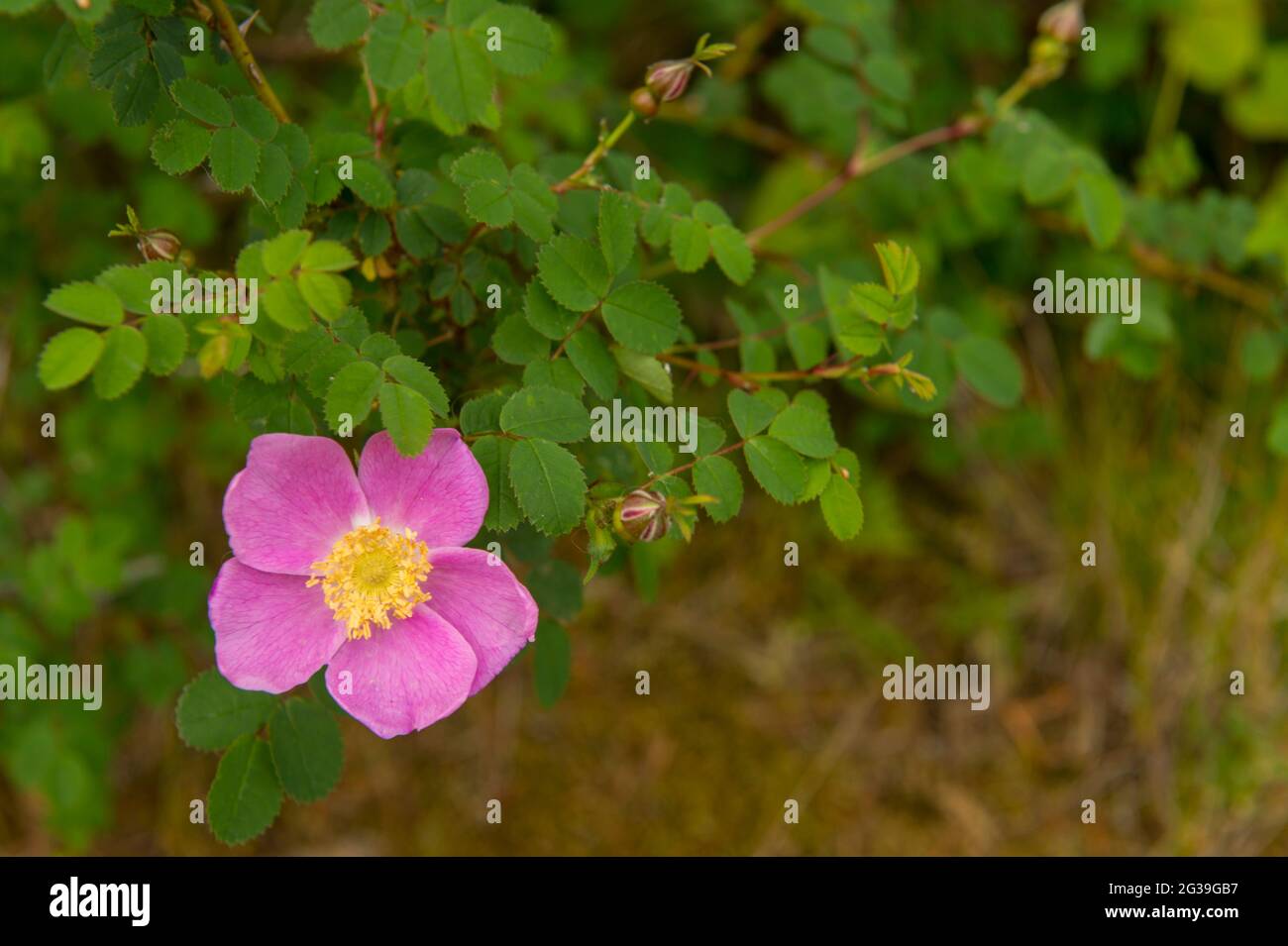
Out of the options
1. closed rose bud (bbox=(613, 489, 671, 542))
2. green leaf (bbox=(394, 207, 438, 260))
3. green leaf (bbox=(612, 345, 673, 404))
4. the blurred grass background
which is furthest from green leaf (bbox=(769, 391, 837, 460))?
the blurred grass background

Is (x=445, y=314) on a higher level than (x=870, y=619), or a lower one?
higher

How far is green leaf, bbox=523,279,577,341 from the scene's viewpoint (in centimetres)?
126

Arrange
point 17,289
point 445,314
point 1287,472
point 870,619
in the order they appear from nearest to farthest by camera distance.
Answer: point 445,314, point 17,289, point 1287,472, point 870,619

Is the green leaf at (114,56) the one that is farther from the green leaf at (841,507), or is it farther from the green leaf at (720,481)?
the green leaf at (841,507)

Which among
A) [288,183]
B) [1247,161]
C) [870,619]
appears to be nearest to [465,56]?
[288,183]

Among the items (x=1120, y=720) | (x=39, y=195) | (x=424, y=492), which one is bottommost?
(x=1120, y=720)

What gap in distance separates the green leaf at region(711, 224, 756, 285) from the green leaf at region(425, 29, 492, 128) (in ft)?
1.13

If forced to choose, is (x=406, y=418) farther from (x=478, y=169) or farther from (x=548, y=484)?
(x=478, y=169)

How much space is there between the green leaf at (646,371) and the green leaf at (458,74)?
0.32m
